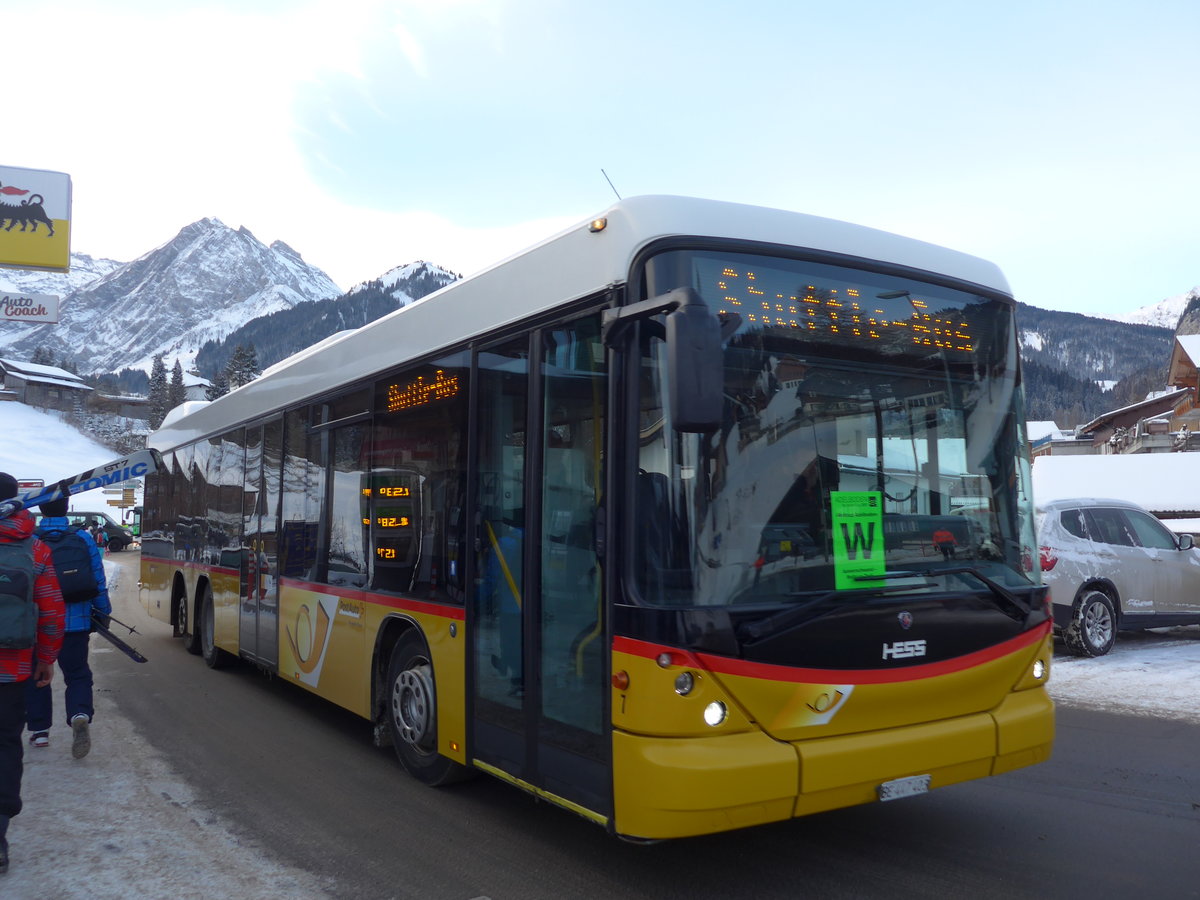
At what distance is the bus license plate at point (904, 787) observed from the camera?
423cm

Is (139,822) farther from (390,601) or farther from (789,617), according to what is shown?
(789,617)

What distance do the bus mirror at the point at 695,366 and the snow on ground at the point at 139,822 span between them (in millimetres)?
2717

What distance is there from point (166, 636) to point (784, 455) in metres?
13.0

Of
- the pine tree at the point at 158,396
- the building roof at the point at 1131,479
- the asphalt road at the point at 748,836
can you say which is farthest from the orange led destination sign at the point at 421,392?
Result: the pine tree at the point at 158,396

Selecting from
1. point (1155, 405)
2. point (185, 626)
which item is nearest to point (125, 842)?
point (185, 626)

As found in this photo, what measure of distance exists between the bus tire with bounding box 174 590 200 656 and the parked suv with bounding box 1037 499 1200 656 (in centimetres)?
952

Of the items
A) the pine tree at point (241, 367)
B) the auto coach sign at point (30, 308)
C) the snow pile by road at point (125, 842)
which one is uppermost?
the pine tree at point (241, 367)

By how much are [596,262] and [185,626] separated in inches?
385

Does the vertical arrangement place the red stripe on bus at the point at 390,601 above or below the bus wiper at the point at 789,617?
below

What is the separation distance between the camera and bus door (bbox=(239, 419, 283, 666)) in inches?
341

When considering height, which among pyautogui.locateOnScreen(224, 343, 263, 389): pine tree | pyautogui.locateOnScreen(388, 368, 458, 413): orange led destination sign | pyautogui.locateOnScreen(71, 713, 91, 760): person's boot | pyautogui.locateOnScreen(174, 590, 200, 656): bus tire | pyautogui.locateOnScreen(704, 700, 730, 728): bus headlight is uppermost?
pyautogui.locateOnScreen(224, 343, 263, 389): pine tree

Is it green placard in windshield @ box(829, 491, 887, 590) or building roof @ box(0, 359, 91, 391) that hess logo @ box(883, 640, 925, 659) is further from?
building roof @ box(0, 359, 91, 391)

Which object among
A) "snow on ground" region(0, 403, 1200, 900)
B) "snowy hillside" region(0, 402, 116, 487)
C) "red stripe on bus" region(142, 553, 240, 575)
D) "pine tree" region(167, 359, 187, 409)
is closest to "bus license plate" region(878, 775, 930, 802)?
"snow on ground" region(0, 403, 1200, 900)

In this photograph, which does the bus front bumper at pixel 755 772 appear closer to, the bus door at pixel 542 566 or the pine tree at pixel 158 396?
the bus door at pixel 542 566
